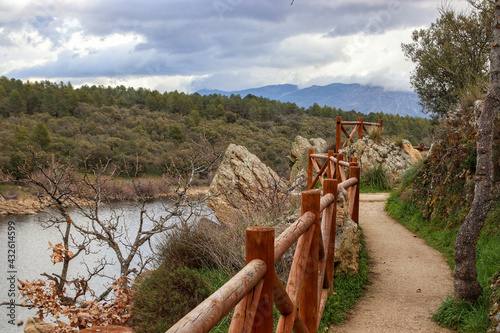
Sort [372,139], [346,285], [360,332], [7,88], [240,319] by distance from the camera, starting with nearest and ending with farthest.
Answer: [240,319] < [360,332] < [346,285] < [372,139] < [7,88]

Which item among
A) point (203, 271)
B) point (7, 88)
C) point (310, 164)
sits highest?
point (7, 88)

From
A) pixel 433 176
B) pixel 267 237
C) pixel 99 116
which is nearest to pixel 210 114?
pixel 99 116

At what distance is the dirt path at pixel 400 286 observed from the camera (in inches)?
142

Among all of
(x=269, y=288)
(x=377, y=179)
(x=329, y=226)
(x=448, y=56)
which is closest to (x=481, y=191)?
(x=329, y=226)

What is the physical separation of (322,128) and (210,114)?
20725mm

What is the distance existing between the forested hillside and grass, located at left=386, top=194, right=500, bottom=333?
67.8 feet

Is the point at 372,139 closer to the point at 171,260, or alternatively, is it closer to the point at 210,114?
the point at 171,260

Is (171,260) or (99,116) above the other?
(99,116)

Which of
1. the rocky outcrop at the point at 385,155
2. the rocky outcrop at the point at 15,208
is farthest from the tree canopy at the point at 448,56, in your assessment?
the rocky outcrop at the point at 15,208

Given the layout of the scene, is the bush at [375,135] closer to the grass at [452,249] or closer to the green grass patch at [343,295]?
the grass at [452,249]

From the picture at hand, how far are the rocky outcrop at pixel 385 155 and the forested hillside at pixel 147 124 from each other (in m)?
15.1

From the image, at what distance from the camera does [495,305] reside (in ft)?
10.0

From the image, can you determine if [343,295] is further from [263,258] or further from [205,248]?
[263,258]

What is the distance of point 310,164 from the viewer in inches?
469
